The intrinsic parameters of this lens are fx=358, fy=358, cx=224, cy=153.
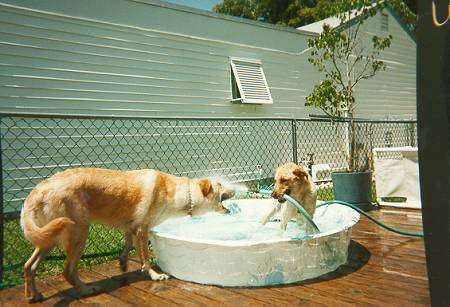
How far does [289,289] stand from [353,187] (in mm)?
3103

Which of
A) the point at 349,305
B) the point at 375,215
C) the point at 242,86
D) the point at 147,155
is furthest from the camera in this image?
the point at 242,86

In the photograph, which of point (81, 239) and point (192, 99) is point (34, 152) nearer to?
point (192, 99)

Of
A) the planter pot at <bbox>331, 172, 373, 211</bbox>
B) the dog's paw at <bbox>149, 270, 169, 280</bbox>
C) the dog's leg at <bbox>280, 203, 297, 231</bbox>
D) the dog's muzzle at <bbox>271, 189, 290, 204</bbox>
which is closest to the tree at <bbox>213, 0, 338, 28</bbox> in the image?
the planter pot at <bbox>331, 172, 373, 211</bbox>

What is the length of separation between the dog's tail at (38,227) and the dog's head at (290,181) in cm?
177

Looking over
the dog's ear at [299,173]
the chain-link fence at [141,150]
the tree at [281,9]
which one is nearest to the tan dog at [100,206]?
the dog's ear at [299,173]

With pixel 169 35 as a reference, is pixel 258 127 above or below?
below

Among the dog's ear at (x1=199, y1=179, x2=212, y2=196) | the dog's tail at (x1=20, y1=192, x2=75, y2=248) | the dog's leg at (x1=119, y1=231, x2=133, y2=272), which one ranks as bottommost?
the dog's leg at (x1=119, y1=231, x2=133, y2=272)

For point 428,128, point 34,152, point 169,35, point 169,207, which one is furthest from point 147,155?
point 428,128

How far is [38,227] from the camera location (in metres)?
2.49

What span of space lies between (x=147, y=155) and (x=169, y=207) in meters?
4.43

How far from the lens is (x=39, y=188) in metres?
2.58

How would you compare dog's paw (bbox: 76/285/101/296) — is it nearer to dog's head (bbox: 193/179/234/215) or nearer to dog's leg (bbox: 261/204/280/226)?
dog's head (bbox: 193/179/234/215)

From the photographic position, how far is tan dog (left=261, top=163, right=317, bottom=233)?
3.30m

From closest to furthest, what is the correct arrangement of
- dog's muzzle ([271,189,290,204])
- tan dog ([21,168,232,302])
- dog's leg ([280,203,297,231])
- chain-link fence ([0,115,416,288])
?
tan dog ([21,168,232,302]) → dog's muzzle ([271,189,290,204]) → dog's leg ([280,203,297,231]) → chain-link fence ([0,115,416,288])
